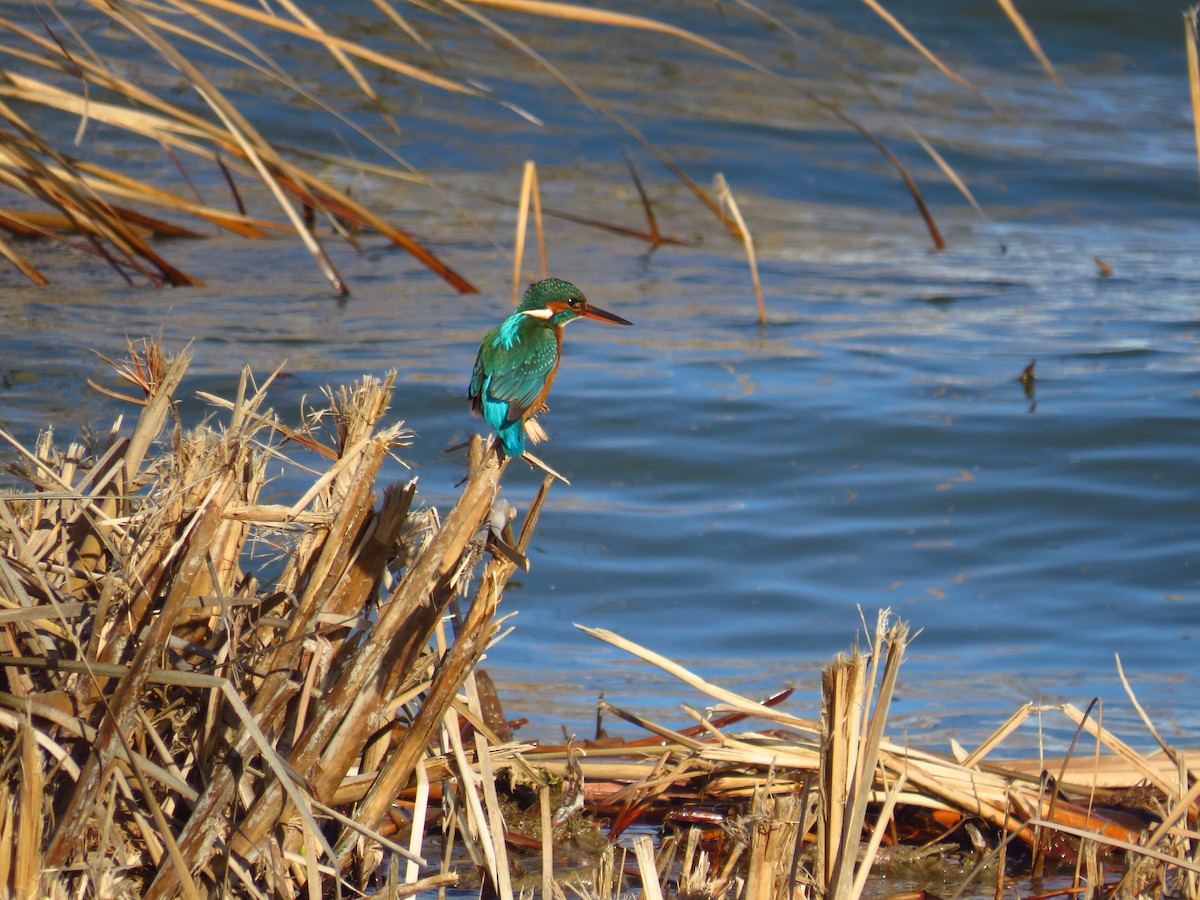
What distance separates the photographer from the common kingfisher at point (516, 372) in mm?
2666

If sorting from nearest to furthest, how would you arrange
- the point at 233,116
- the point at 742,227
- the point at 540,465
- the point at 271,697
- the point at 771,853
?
the point at 771,853
the point at 271,697
the point at 540,465
the point at 233,116
the point at 742,227

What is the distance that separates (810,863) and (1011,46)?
498 inches

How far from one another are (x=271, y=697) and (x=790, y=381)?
4929 mm

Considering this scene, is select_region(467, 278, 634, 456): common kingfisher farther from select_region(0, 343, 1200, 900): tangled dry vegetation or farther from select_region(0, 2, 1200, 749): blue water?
select_region(0, 2, 1200, 749): blue water

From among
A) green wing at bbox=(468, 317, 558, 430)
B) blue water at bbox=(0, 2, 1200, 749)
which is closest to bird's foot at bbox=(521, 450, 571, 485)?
green wing at bbox=(468, 317, 558, 430)

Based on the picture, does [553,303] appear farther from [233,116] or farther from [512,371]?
[233,116]

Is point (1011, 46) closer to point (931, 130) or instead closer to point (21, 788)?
point (931, 130)

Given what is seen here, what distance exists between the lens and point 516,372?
2.72m

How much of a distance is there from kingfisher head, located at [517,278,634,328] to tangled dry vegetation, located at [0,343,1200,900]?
0.82 meters

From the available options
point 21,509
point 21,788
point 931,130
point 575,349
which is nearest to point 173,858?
point 21,788

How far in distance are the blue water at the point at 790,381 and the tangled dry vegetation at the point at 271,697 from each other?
1.32 m

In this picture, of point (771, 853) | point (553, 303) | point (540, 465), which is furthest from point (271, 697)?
point (553, 303)

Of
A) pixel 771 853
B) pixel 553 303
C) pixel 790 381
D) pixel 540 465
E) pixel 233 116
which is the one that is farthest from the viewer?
pixel 790 381

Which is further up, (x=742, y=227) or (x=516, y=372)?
(x=742, y=227)
